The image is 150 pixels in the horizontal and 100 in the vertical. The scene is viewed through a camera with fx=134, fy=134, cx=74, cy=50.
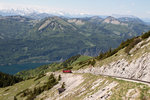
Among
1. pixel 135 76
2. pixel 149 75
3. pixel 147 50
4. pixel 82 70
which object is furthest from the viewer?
pixel 82 70

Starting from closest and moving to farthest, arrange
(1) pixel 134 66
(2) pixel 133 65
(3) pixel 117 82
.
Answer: (3) pixel 117 82 < (1) pixel 134 66 < (2) pixel 133 65

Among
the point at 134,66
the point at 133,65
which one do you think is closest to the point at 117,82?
the point at 134,66

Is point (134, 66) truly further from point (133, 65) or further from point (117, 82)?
point (117, 82)

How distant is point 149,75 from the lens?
128 feet

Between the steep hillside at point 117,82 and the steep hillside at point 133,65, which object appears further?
the steep hillside at point 133,65

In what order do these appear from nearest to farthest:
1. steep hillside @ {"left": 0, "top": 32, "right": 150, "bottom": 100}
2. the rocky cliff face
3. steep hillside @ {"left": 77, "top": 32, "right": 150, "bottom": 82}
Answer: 1. steep hillside @ {"left": 0, "top": 32, "right": 150, "bottom": 100}
2. the rocky cliff face
3. steep hillside @ {"left": 77, "top": 32, "right": 150, "bottom": 82}

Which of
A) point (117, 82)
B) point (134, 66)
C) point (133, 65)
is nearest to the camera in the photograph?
point (117, 82)

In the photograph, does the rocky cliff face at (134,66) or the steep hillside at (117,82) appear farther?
the rocky cliff face at (134,66)

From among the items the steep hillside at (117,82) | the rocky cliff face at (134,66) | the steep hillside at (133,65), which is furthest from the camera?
the steep hillside at (133,65)

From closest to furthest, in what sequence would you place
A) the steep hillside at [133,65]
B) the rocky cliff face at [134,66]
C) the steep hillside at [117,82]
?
the steep hillside at [117,82] < the rocky cliff face at [134,66] < the steep hillside at [133,65]

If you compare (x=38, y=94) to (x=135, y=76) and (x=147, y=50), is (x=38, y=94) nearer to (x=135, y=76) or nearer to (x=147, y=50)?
(x=135, y=76)

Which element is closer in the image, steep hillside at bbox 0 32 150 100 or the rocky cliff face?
steep hillside at bbox 0 32 150 100

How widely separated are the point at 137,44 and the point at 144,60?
15182 millimetres

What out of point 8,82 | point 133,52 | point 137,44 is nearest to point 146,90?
point 133,52
